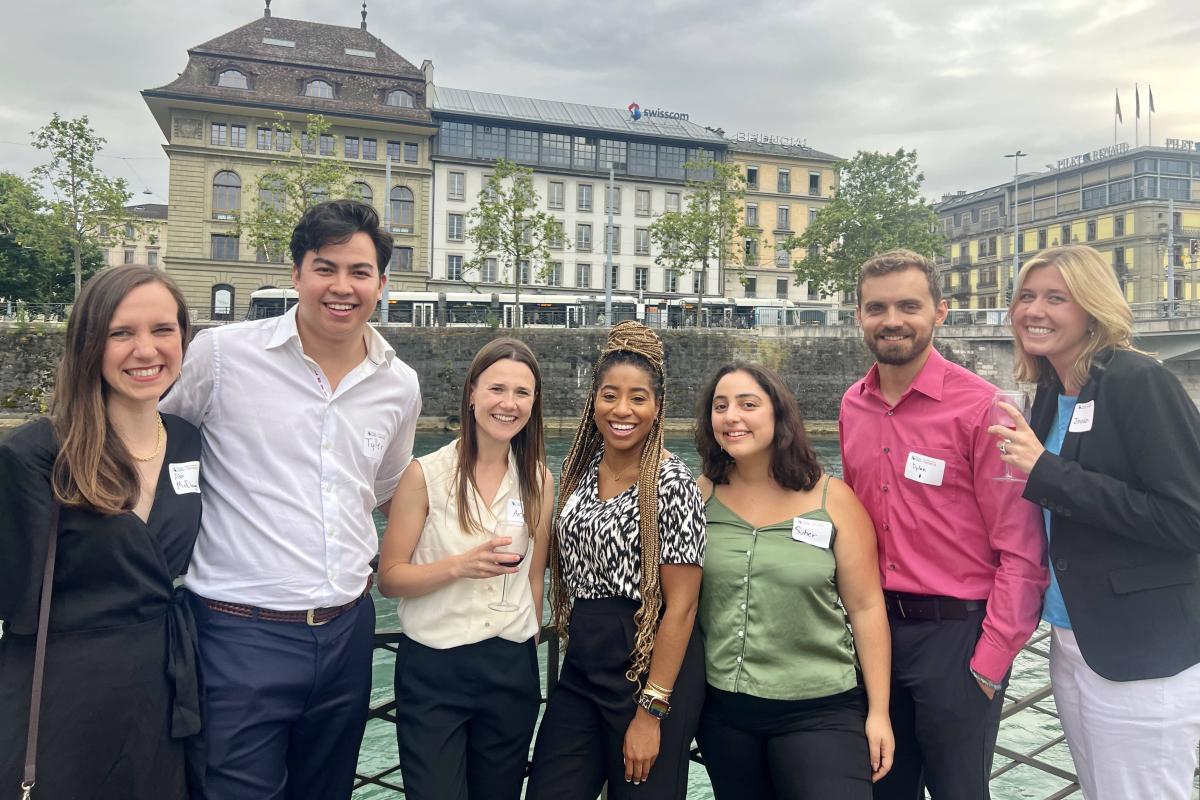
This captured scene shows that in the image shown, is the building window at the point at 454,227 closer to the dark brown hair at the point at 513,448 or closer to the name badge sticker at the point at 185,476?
the dark brown hair at the point at 513,448

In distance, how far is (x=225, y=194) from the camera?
4178 cm

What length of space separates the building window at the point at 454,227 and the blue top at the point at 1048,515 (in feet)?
152

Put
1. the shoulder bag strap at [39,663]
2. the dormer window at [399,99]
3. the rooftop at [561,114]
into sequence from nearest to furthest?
the shoulder bag strap at [39,663] < the dormer window at [399,99] < the rooftop at [561,114]

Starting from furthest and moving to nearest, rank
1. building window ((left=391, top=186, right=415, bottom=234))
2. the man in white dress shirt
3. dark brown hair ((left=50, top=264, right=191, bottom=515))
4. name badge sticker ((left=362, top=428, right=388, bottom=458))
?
building window ((left=391, top=186, right=415, bottom=234)) → name badge sticker ((left=362, top=428, right=388, bottom=458)) → the man in white dress shirt → dark brown hair ((left=50, top=264, right=191, bottom=515))

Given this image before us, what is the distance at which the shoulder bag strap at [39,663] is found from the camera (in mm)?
1911

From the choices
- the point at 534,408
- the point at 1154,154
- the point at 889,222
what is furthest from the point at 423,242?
the point at 1154,154

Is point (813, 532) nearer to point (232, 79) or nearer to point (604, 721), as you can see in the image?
point (604, 721)

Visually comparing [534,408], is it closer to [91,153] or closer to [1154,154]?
[91,153]

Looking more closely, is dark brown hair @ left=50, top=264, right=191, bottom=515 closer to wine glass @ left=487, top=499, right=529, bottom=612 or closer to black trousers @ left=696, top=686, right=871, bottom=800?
wine glass @ left=487, top=499, right=529, bottom=612

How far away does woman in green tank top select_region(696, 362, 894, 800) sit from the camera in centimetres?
257

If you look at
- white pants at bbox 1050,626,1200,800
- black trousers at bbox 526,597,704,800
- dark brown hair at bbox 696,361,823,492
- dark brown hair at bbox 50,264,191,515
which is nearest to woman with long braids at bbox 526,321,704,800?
black trousers at bbox 526,597,704,800

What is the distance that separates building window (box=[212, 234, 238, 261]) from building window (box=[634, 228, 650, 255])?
24.8m

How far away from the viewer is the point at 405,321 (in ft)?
122

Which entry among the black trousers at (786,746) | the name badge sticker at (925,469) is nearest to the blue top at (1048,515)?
the name badge sticker at (925,469)
